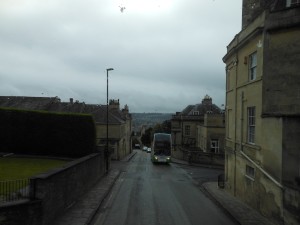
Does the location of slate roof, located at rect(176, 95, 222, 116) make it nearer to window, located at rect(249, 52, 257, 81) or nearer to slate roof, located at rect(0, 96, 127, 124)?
slate roof, located at rect(0, 96, 127, 124)

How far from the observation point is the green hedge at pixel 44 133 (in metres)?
30.9

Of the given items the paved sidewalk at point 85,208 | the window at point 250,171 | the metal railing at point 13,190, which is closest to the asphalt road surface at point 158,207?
the paved sidewalk at point 85,208

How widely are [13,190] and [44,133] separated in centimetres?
1590

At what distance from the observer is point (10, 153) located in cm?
3027

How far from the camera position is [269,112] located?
66.8 feet

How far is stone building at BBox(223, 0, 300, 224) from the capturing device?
17188 mm

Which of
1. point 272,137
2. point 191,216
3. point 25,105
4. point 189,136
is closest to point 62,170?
point 191,216

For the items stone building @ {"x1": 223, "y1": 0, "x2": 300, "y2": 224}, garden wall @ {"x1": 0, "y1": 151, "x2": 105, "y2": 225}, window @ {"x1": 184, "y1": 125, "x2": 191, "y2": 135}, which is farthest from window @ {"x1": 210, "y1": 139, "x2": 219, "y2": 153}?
garden wall @ {"x1": 0, "y1": 151, "x2": 105, "y2": 225}

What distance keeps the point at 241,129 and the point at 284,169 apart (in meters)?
8.37

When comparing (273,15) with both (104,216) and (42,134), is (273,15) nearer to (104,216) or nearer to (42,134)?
(104,216)

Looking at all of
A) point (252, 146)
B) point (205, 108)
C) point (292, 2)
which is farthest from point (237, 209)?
point (205, 108)

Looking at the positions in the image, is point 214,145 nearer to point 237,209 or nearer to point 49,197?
point 237,209

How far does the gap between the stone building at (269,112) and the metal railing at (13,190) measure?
991 cm

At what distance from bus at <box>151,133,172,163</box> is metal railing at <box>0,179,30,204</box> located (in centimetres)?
4044
